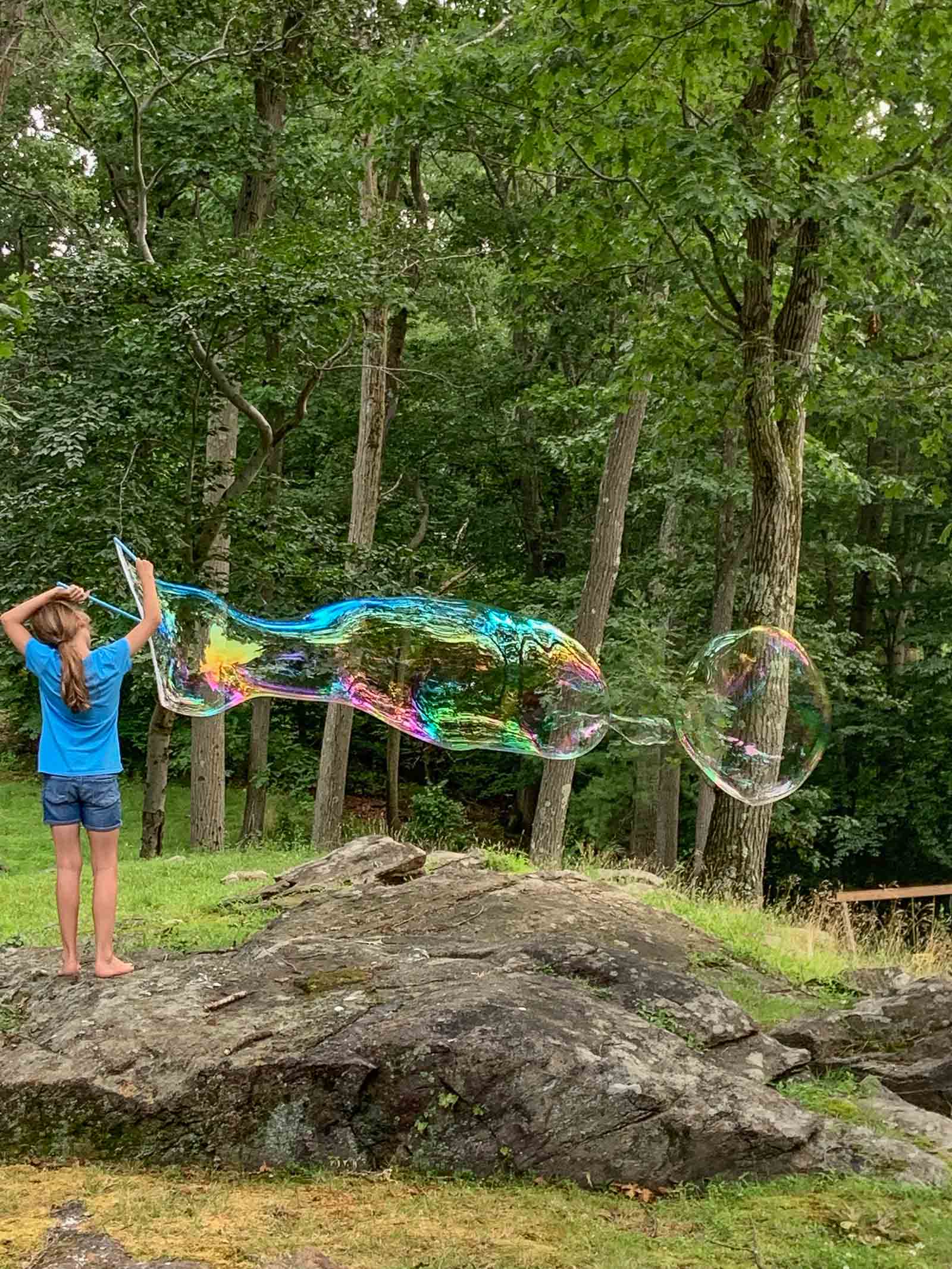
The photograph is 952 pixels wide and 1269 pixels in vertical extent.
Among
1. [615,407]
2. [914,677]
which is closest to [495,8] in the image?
[615,407]

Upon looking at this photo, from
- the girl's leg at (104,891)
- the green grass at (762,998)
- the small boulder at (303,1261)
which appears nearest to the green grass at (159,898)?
the girl's leg at (104,891)

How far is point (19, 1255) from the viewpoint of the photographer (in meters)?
3.27

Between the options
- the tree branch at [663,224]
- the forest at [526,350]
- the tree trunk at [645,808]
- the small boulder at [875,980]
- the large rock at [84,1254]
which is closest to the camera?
the large rock at [84,1254]

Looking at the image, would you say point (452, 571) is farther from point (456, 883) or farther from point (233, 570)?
point (456, 883)

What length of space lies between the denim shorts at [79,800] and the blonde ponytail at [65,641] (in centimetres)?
31

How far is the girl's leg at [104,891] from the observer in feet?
15.8

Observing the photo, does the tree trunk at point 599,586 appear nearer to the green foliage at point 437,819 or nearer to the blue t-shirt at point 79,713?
the green foliage at point 437,819

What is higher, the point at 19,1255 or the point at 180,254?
the point at 180,254

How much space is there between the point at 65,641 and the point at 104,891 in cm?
111

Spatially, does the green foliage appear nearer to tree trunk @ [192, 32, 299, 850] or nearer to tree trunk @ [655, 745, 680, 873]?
tree trunk @ [655, 745, 680, 873]

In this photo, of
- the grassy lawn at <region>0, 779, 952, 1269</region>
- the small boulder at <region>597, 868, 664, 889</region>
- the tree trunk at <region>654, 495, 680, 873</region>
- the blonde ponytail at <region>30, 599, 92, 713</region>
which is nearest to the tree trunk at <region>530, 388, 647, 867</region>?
the tree trunk at <region>654, 495, 680, 873</region>

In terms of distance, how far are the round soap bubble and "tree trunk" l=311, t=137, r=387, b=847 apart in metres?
8.25

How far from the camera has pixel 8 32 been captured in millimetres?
8500

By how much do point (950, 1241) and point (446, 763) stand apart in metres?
20.6
